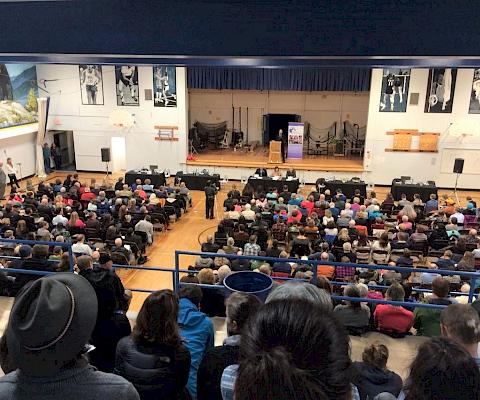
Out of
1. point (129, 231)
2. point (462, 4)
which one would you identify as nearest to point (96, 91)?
point (129, 231)

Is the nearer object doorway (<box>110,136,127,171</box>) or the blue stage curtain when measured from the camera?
the blue stage curtain

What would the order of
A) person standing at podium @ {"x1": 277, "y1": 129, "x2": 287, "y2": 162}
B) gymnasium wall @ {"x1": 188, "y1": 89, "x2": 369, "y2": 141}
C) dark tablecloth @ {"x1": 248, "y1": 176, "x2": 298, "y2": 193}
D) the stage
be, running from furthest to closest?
1. gymnasium wall @ {"x1": 188, "y1": 89, "x2": 369, "y2": 141}
2. person standing at podium @ {"x1": 277, "y1": 129, "x2": 287, "y2": 162}
3. the stage
4. dark tablecloth @ {"x1": 248, "y1": 176, "x2": 298, "y2": 193}

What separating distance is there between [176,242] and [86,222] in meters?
2.51

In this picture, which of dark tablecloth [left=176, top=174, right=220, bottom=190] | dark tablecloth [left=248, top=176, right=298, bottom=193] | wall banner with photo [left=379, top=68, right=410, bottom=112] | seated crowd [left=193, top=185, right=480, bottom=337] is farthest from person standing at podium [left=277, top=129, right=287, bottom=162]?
seated crowd [left=193, top=185, right=480, bottom=337]

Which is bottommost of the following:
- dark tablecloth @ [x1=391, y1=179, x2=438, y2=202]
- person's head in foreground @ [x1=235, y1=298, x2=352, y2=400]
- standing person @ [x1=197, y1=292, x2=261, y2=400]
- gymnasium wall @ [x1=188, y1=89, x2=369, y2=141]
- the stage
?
dark tablecloth @ [x1=391, y1=179, x2=438, y2=202]

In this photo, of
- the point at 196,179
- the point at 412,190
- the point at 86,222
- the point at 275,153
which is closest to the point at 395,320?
the point at 86,222

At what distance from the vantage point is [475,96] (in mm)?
17578

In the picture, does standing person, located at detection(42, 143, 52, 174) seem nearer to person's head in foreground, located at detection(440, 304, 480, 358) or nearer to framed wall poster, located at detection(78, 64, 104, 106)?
framed wall poster, located at detection(78, 64, 104, 106)

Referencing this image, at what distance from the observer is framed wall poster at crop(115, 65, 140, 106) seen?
19375 millimetres

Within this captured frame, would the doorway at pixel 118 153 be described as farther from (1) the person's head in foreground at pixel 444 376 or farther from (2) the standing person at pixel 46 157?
(1) the person's head in foreground at pixel 444 376

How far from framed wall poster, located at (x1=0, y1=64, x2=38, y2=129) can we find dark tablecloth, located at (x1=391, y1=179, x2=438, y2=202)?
14.5m

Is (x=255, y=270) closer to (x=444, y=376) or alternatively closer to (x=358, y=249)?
(x=358, y=249)

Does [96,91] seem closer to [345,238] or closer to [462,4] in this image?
[345,238]

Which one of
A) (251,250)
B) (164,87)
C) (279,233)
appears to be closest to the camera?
(251,250)
